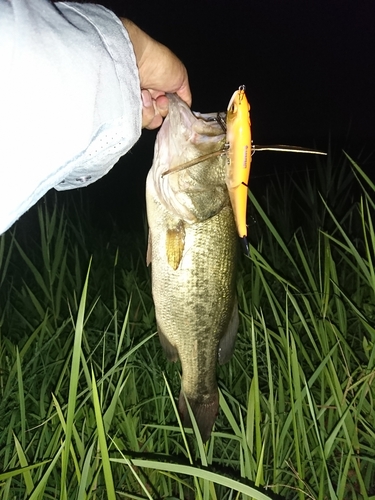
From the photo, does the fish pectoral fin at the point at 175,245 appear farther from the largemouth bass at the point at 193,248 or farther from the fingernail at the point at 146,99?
the fingernail at the point at 146,99

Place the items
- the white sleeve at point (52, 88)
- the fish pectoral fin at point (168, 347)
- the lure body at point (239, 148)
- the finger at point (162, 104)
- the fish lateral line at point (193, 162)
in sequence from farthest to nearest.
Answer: the fish pectoral fin at point (168, 347) → the finger at point (162, 104) → the fish lateral line at point (193, 162) → the lure body at point (239, 148) → the white sleeve at point (52, 88)

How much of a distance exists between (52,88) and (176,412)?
749mm

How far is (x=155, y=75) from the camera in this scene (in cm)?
151

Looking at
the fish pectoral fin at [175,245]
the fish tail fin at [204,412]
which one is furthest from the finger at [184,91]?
the fish tail fin at [204,412]

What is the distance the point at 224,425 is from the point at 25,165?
4.45 ft

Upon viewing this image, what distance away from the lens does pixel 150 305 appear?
2604 millimetres

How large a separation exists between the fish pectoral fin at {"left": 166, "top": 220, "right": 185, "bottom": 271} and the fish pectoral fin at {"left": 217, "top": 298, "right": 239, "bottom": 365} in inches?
11.1

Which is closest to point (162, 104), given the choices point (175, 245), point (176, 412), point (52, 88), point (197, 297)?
point (175, 245)

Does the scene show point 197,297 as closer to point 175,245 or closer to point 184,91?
point 175,245

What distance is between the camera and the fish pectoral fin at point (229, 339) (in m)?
1.69

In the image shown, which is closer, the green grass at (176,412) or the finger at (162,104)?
the green grass at (176,412)

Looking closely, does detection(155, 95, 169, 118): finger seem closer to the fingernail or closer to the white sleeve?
the fingernail

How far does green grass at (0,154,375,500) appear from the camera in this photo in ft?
3.99

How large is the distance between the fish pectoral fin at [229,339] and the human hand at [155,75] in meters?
0.64
